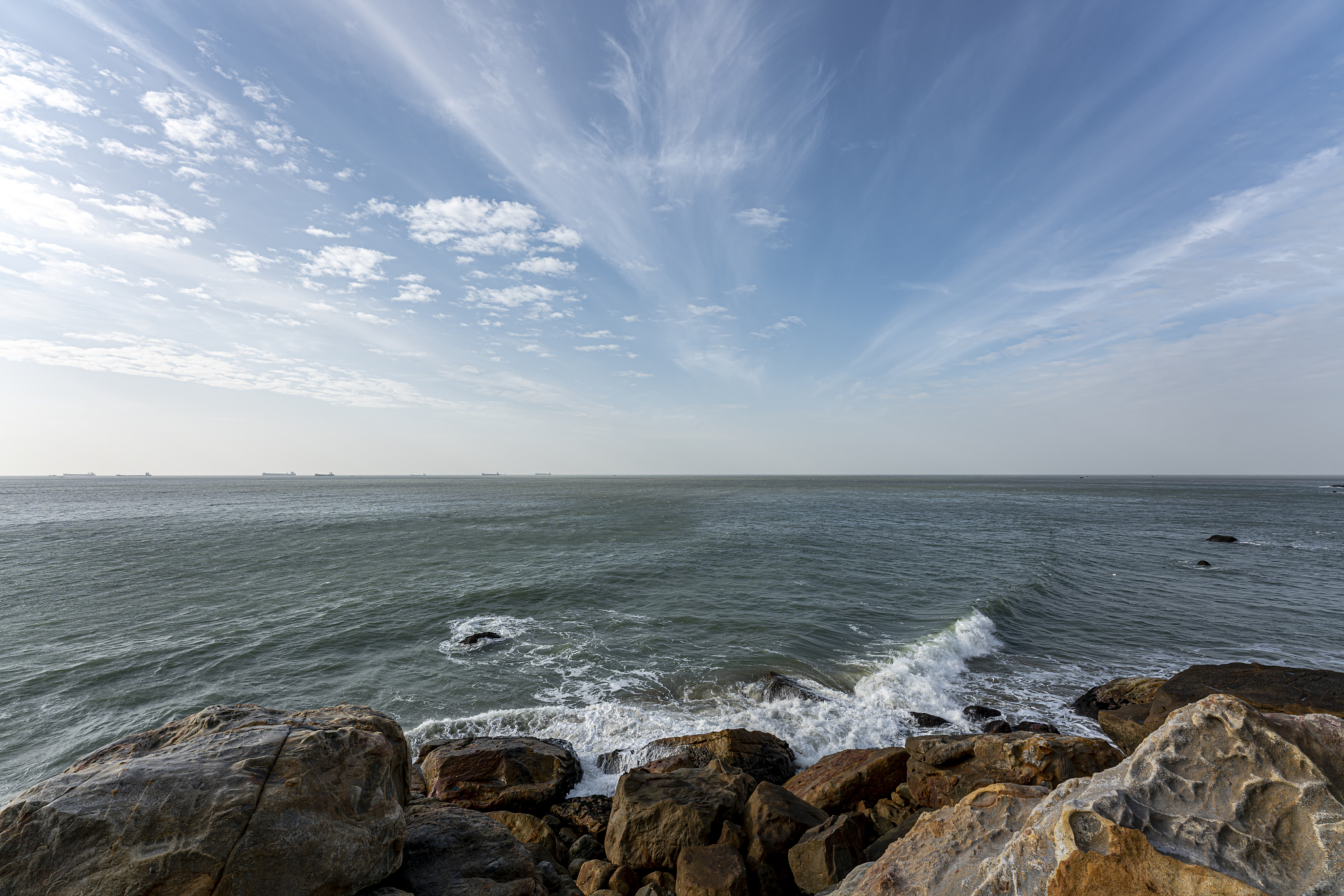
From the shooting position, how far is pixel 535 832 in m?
9.97

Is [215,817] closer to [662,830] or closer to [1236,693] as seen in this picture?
[662,830]

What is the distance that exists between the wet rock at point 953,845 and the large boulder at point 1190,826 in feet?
0.06

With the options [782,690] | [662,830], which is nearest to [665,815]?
[662,830]

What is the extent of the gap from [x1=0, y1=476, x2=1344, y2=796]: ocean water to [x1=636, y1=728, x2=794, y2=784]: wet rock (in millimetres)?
873

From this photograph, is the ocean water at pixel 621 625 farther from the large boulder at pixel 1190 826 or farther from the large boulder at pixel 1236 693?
the large boulder at pixel 1190 826

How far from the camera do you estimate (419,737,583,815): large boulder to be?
11.5 m

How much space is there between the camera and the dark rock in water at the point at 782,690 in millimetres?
16484

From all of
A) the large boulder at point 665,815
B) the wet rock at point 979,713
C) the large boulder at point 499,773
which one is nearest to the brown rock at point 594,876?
the large boulder at point 665,815

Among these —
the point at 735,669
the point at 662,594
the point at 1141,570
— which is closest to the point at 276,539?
the point at 662,594

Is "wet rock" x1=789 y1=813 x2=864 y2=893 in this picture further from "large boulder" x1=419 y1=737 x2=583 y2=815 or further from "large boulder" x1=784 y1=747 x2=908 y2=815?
"large boulder" x1=419 y1=737 x2=583 y2=815

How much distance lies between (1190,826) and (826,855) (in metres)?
5.27

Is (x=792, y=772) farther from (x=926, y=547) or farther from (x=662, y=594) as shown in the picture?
(x=926, y=547)

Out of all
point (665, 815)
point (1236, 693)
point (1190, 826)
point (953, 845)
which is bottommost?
point (665, 815)

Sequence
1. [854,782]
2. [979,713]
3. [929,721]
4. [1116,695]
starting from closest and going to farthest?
[854,782] < [929,721] < [979,713] < [1116,695]
